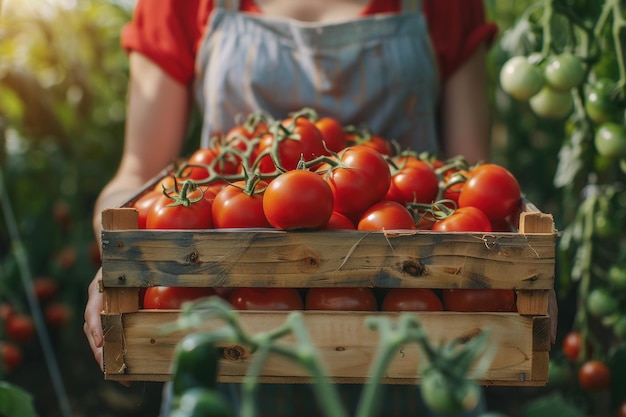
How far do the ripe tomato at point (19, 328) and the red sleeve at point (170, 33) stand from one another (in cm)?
140

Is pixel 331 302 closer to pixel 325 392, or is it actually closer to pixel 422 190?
pixel 422 190

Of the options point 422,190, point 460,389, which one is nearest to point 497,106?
point 422,190

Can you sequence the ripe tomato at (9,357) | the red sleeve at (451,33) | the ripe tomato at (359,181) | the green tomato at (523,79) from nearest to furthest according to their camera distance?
the ripe tomato at (359,181) → the green tomato at (523,79) → the red sleeve at (451,33) → the ripe tomato at (9,357)

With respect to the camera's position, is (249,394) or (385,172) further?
(385,172)

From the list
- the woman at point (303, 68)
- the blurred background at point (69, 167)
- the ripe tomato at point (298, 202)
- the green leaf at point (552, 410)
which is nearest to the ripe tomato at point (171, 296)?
the ripe tomato at point (298, 202)

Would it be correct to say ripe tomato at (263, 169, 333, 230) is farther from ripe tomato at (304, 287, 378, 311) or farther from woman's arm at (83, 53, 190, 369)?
woman's arm at (83, 53, 190, 369)

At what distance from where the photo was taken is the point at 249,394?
50 centimetres

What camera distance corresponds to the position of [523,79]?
144cm

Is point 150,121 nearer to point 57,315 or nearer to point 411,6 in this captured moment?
point 411,6

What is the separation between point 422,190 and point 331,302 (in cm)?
27

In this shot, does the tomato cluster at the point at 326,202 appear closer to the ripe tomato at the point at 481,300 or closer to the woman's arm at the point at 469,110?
the ripe tomato at the point at 481,300

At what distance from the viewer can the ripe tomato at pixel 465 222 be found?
3.33 feet

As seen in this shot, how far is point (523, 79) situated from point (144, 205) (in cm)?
77

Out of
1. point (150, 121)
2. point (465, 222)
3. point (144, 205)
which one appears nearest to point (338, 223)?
point (465, 222)
